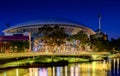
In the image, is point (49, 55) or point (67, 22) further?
point (67, 22)

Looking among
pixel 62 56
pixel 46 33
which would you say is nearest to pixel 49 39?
pixel 46 33

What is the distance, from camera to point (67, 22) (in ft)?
654

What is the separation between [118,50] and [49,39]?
70.8 m

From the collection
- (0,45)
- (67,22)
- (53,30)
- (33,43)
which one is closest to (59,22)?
(67,22)

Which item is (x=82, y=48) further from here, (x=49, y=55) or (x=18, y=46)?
(x=49, y=55)

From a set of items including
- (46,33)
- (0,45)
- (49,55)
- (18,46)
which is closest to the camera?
(49,55)

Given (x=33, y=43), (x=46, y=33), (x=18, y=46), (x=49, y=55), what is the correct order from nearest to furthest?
(x=49, y=55), (x=46, y=33), (x=18, y=46), (x=33, y=43)

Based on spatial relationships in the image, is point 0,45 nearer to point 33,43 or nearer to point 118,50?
point 33,43

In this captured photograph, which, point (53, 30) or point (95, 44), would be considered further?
point (95, 44)

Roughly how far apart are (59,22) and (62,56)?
287 ft

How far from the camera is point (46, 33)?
11950 cm

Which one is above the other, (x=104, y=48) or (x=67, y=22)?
(x=67, y=22)

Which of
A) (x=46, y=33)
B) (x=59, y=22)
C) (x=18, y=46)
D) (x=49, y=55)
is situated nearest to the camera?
(x=49, y=55)

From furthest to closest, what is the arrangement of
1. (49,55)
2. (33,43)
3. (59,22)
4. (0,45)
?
(59,22) → (33,43) → (0,45) → (49,55)
